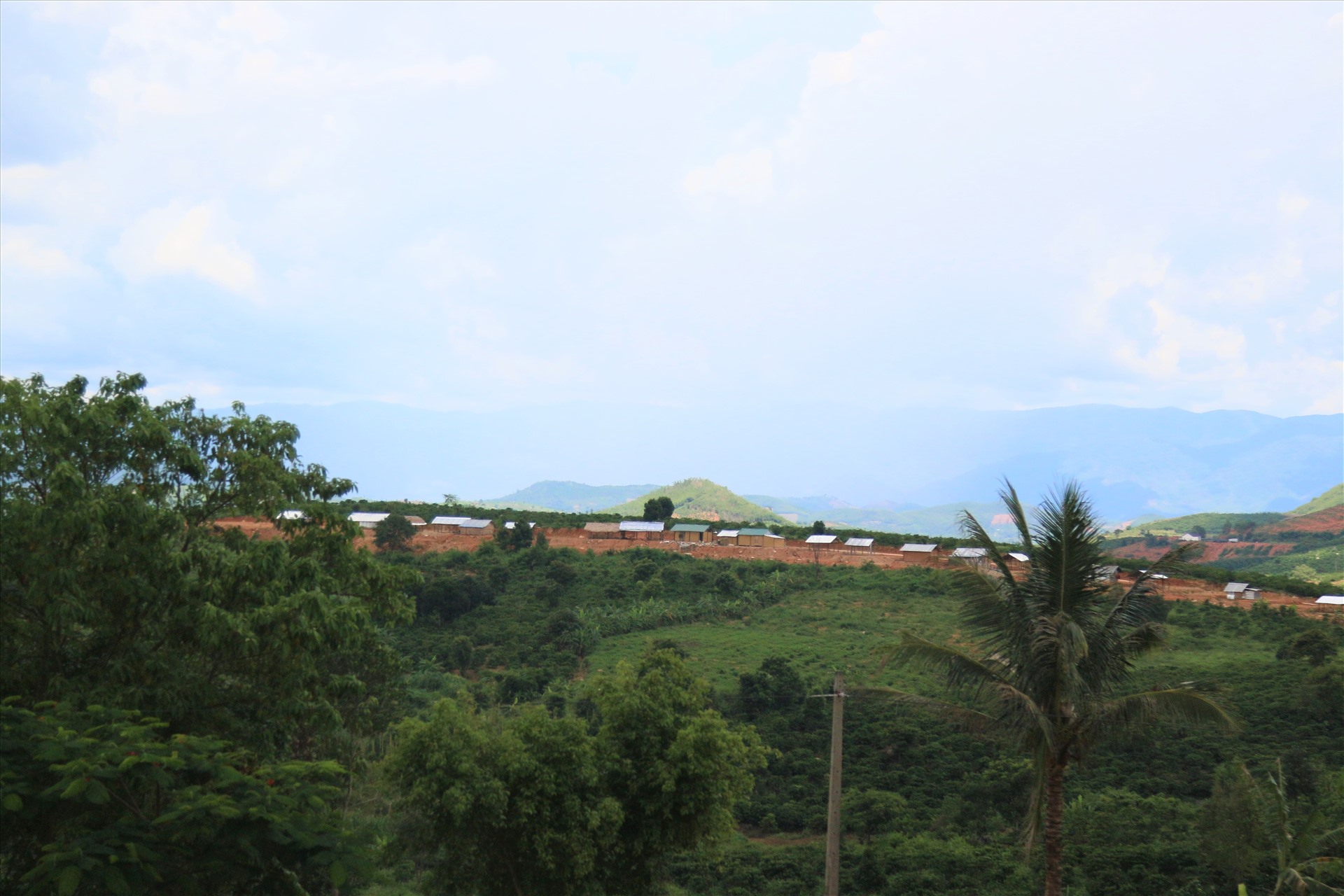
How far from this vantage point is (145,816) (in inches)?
386

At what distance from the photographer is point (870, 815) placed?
23.6m

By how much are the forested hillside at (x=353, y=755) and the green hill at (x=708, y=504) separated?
3460 inches

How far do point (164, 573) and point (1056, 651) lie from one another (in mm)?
10540

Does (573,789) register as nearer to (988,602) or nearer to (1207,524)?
(988,602)

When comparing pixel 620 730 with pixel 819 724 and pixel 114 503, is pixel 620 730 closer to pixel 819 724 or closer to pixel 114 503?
pixel 114 503

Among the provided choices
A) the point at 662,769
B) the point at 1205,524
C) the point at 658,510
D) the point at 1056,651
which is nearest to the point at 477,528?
the point at 658,510

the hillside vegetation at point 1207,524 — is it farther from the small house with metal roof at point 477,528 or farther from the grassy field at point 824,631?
the small house with metal roof at point 477,528

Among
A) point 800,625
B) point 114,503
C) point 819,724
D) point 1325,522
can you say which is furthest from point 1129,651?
point 1325,522

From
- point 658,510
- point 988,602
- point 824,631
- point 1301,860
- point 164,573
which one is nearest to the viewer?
point 988,602

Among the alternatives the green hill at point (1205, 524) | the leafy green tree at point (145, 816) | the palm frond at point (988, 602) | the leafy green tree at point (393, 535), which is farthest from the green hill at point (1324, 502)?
the leafy green tree at point (145, 816)

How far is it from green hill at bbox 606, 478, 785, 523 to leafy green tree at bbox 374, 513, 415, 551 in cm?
5760

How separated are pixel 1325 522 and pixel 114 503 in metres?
96.4

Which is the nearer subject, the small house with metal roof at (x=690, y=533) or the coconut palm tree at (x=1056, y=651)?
the coconut palm tree at (x=1056, y=651)

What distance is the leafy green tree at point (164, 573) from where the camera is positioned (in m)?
11.2
